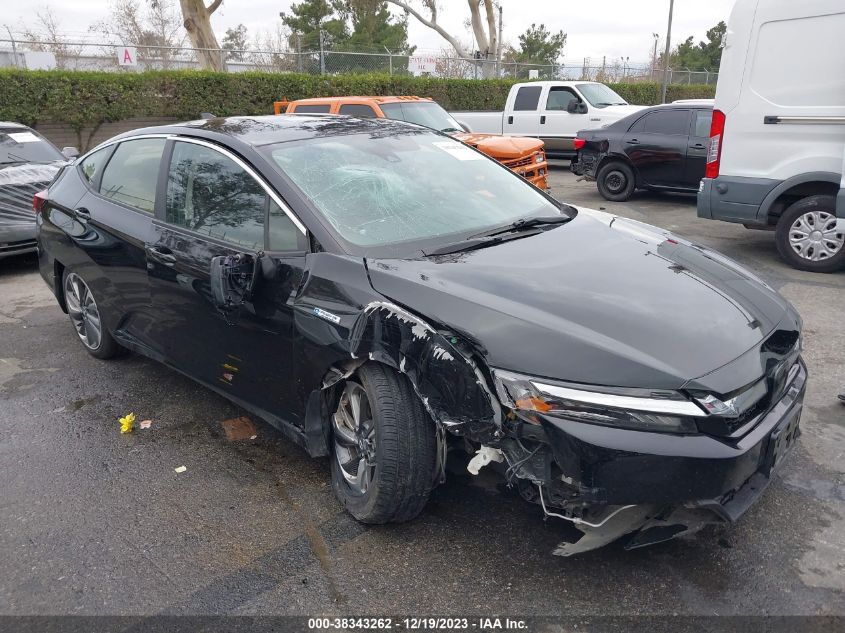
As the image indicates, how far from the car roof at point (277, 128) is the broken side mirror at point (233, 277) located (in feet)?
2.39

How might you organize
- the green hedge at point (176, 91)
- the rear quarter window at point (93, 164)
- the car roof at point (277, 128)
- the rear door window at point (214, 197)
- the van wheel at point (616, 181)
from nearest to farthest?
the rear door window at point (214, 197) → the car roof at point (277, 128) → the rear quarter window at point (93, 164) → the van wheel at point (616, 181) → the green hedge at point (176, 91)

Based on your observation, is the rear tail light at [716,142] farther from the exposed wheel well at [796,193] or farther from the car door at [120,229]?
the car door at [120,229]

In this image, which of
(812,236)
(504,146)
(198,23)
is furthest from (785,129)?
(198,23)

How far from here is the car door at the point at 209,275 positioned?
3125 millimetres

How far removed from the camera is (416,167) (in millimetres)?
3707

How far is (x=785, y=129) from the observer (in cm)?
658

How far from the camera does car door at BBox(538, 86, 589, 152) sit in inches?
565

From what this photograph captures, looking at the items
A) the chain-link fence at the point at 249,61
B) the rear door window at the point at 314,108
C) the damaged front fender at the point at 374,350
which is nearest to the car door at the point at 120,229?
the damaged front fender at the point at 374,350

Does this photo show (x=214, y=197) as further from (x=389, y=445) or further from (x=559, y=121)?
(x=559, y=121)

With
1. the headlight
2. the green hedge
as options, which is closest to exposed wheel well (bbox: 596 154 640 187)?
the headlight

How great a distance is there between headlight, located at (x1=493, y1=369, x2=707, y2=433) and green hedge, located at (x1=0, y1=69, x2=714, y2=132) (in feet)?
49.3

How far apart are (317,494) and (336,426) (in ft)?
1.30

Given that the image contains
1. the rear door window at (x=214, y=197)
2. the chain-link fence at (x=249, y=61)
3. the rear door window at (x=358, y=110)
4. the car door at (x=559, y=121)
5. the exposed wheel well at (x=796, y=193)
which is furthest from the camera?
the chain-link fence at (x=249, y=61)

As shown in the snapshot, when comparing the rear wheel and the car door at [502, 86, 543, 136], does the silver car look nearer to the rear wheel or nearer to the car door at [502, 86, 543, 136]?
the rear wheel
